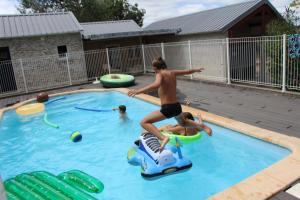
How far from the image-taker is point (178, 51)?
52.0 ft

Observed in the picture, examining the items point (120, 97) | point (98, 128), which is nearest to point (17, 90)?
point (120, 97)

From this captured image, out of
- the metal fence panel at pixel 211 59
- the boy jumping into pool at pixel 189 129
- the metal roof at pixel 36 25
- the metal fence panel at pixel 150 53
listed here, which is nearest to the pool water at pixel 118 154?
the boy jumping into pool at pixel 189 129

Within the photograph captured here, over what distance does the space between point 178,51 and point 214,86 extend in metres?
5.04

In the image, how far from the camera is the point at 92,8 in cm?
3697

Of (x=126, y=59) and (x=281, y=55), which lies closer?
(x=281, y=55)

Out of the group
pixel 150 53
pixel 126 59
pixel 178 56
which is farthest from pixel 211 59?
pixel 126 59

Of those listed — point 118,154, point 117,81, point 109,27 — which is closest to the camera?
point 118,154

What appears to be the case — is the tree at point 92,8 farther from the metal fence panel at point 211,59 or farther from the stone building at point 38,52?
the metal fence panel at point 211,59

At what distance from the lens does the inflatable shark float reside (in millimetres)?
4793

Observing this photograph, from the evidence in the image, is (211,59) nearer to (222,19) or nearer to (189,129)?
(222,19)

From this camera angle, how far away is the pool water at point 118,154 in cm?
480

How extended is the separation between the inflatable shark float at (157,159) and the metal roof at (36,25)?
12.1m

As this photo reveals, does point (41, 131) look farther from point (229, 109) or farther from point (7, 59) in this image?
point (7, 59)

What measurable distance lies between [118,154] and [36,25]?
12.3 m
